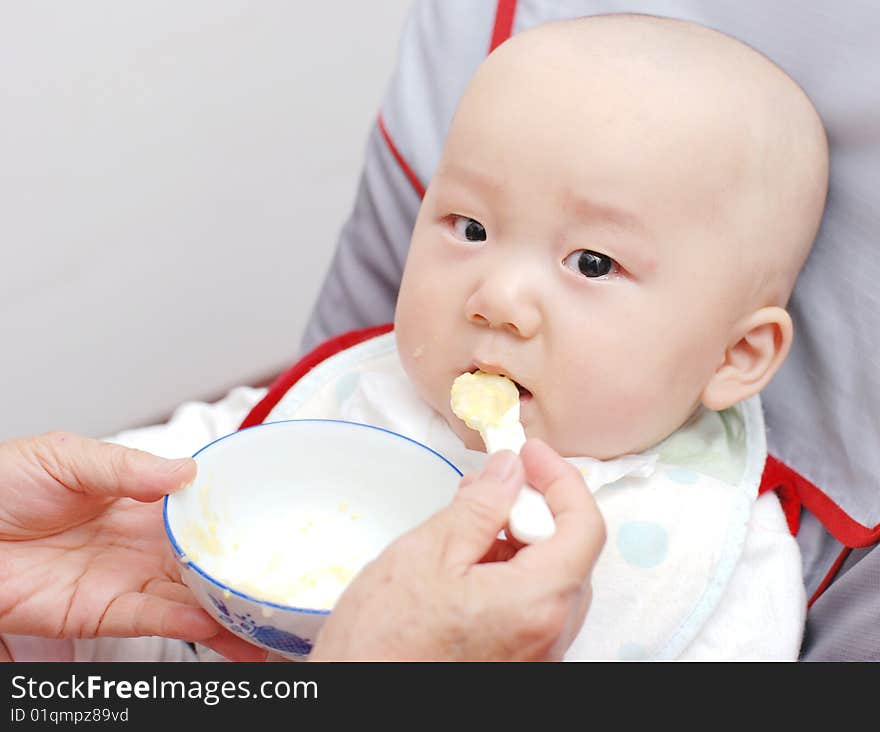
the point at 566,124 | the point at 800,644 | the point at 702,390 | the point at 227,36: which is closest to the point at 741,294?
the point at 702,390

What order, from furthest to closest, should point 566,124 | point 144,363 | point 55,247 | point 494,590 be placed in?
point 144,363 → point 55,247 → point 566,124 → point 494,590

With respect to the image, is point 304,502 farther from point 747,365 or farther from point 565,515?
point 747,365

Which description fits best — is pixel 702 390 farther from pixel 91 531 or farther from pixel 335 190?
pixel 335 190

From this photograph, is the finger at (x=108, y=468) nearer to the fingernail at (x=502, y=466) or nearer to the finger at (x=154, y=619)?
the finger at (x=154, y=619)

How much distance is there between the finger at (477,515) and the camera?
658 mm

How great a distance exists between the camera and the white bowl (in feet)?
2.81

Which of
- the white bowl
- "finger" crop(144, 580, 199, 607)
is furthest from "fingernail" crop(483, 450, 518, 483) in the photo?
"finger" crop(144, 580, 199, 607)

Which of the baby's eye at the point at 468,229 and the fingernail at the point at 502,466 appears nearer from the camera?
the fingernail at the point at 502,466

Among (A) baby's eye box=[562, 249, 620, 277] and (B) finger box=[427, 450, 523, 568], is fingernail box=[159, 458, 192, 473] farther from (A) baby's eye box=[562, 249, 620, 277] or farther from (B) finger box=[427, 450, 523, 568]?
(A) baby's eye box=[562, 249, 620, 277]

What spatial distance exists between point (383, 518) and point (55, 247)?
3.44 ft

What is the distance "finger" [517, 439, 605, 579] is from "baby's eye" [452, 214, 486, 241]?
0.76ft

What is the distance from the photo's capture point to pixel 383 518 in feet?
2.96

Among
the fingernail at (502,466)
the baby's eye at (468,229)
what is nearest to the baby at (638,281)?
the baby's eye at (468,229)

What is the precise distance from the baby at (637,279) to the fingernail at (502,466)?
0.14 m
